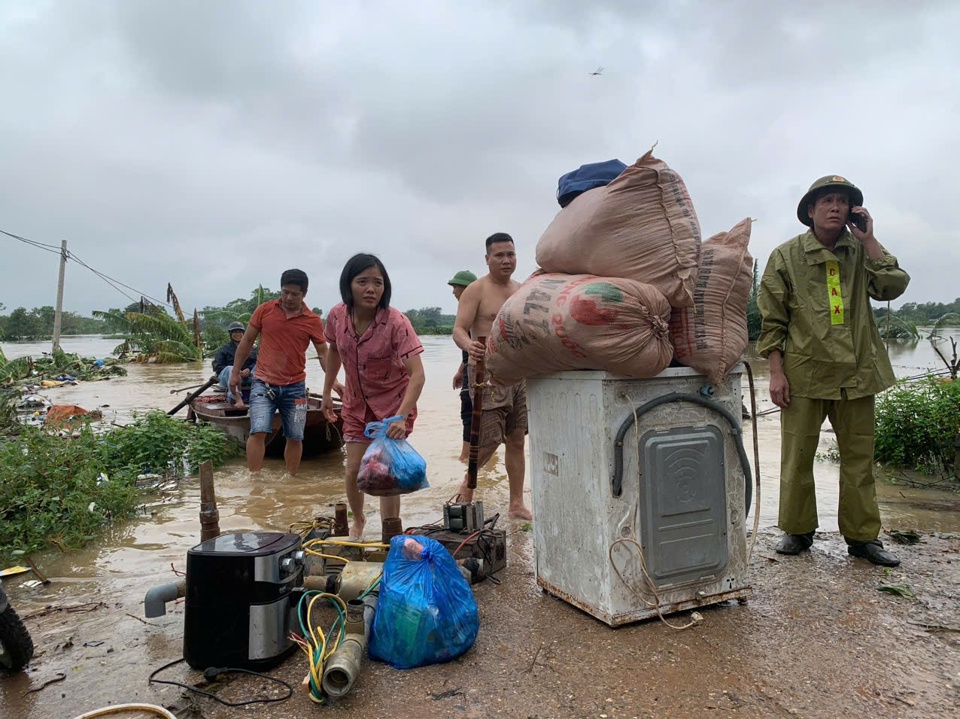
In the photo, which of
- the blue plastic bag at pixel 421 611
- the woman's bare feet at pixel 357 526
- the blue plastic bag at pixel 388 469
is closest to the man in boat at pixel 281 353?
the woman's bare feet at pixel 357 526

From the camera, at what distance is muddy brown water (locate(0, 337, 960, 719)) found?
7.66ft

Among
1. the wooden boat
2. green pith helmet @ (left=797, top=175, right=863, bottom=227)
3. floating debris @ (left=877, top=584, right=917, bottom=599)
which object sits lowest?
floating debris @ (left=877, top=584, right=917, bottom=599)

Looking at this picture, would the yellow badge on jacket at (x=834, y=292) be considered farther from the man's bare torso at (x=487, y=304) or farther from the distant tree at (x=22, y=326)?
the distant tree at (x=22, y=326)

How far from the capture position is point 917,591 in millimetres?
2855

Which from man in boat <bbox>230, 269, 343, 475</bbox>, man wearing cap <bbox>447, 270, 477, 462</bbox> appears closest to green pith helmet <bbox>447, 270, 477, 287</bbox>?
man wearing cap <bbox>447, 270, 477, 462</bbox>

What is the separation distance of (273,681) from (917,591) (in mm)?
2791

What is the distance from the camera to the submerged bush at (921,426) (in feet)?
18.2

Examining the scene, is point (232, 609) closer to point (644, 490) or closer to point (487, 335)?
point (644, 490)

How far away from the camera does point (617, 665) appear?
224cm


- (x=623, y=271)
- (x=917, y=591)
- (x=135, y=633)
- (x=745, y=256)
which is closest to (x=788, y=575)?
(x=917, y=591)

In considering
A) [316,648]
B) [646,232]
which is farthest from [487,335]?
[316,648]

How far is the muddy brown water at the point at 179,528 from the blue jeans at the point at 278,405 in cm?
62

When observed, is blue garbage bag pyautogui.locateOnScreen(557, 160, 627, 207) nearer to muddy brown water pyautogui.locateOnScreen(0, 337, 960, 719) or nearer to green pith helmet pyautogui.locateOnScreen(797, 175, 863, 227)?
green pith helmet pyautogui.locateOnScreen(797, 175, 863, 227)

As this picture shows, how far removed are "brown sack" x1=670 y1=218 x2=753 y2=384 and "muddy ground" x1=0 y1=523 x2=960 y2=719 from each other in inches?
41.7
